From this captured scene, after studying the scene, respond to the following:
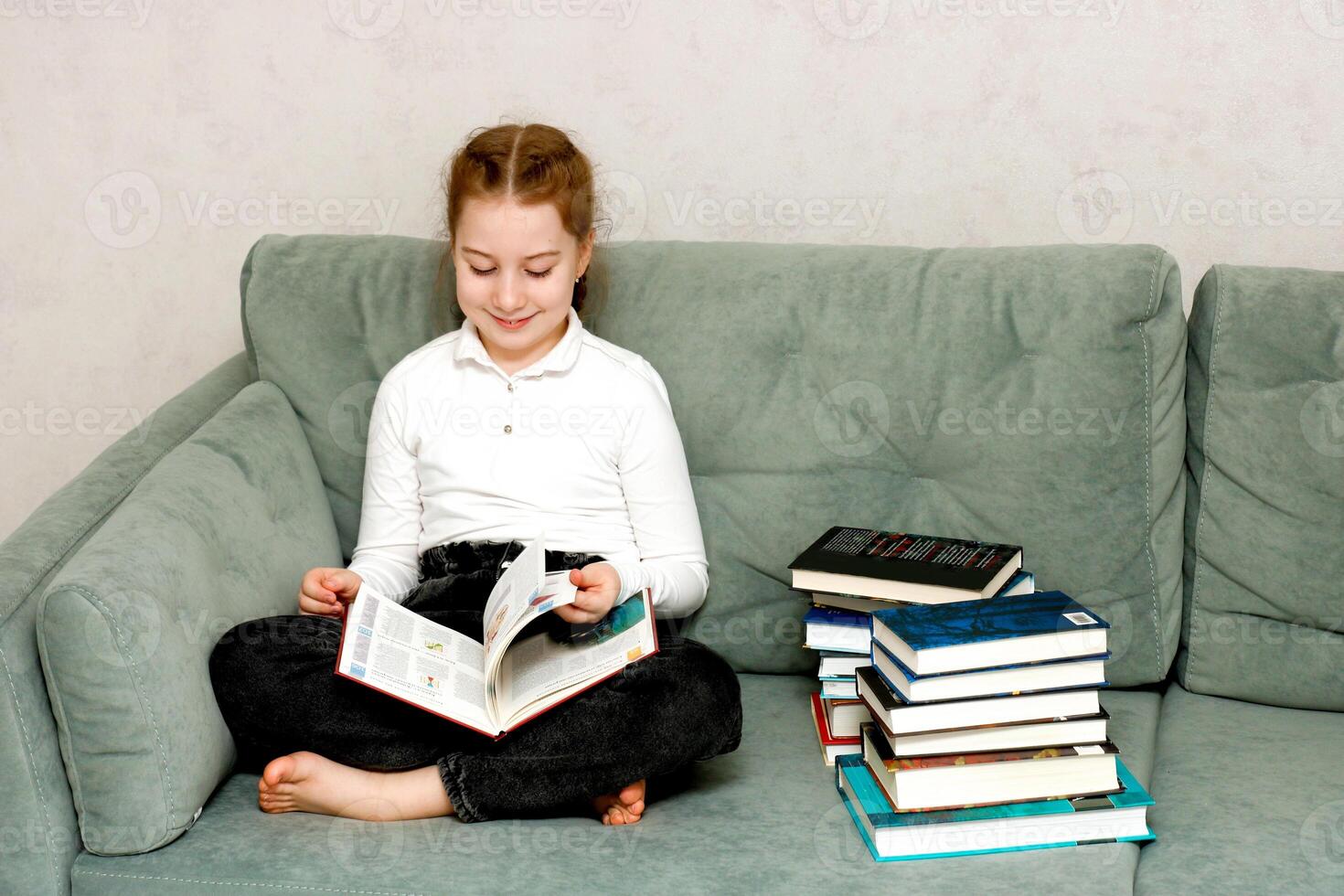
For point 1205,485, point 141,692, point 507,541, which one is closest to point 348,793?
point 141,692

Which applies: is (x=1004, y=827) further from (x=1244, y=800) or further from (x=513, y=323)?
(x=513, y=323)

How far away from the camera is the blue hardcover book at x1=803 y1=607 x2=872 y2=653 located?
1545 mm

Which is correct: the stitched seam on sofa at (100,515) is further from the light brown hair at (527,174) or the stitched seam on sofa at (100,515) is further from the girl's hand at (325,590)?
the light brown hair at (527,174)

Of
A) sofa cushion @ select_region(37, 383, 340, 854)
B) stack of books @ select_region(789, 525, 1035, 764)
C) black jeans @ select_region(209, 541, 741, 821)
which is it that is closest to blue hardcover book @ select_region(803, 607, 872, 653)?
stack of books @ select_region(789, 525, 1035, 764)

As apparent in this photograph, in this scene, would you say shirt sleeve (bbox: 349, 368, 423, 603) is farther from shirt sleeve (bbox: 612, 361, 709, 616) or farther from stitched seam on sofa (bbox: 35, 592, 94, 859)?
stitched seam on sofa (bbox: 35, 592, 94, 859)

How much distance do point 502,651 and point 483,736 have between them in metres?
0.18

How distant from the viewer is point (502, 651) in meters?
1.32

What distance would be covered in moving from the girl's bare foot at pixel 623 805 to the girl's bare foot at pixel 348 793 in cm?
18

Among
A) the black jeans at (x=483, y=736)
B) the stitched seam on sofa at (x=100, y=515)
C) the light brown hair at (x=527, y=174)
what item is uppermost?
the light brown hair at (x=527, y=174)

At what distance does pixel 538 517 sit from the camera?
172 centimetres

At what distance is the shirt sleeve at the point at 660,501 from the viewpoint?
5.62 ft

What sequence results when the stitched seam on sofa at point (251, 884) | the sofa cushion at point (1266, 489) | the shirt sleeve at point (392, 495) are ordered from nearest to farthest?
the stitched seam on sofa at point (251, 884) → the sofa cushion at point (1266, 489) → the shirt sleeve at point (392, 495)

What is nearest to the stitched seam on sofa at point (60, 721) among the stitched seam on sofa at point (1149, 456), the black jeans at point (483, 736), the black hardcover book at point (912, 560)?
the black jeans at point (483, 736)

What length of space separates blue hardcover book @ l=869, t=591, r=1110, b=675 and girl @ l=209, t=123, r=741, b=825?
10.2 inches
